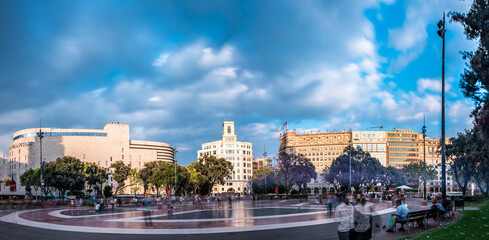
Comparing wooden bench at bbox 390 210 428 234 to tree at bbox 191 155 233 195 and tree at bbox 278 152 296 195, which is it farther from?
tree at bbox 191 155 233 195

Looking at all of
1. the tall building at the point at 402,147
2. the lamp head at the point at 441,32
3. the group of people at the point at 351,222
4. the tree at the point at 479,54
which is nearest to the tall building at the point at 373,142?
the tall building at the point at 402,147

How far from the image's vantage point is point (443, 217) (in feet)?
75.7

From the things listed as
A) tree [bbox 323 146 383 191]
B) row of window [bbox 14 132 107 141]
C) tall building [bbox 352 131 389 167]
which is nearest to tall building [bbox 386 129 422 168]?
tall building [bbox 352 131 389 167]

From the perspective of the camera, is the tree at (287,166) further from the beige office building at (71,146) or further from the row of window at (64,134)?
the row of window at (64,134)

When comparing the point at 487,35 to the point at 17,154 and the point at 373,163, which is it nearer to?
the point at 373,163

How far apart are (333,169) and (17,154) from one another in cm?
12249

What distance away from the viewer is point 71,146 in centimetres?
14950

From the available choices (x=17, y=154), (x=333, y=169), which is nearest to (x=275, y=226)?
(x=333, y=169)

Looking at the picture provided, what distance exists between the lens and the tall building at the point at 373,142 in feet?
620

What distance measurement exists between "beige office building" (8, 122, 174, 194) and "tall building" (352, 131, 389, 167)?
358 feet

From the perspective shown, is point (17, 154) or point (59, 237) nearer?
point (59, 237)

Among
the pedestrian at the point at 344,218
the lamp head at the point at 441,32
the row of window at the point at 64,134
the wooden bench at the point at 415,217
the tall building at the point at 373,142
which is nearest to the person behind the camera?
the pedestrian at the point at 344,218

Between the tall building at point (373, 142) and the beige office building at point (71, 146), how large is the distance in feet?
358

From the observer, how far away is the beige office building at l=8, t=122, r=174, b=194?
477 feet
